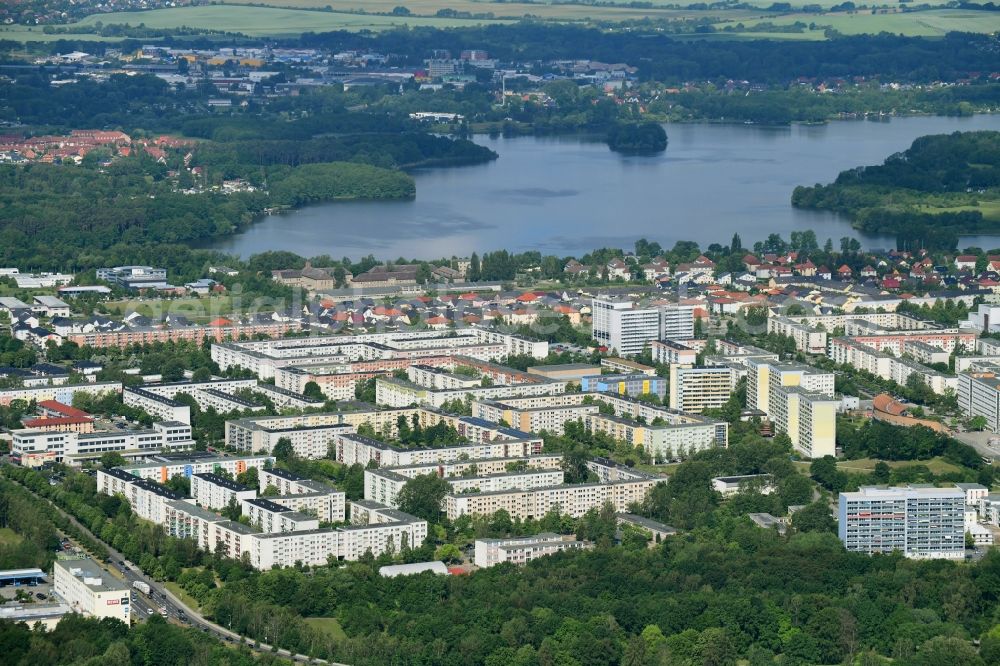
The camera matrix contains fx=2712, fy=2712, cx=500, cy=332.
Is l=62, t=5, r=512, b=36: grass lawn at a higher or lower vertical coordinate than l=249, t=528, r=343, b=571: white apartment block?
lower

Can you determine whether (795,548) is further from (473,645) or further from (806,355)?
(806,355)

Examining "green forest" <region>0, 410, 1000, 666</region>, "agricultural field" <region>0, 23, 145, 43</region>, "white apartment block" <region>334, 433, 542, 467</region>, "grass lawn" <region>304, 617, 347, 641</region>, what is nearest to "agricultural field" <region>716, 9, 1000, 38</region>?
"agricultural field" <region>0, 23, 145, 43</region>

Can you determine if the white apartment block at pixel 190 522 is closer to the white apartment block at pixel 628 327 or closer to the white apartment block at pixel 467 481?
the white apartment block at pixel 467 481

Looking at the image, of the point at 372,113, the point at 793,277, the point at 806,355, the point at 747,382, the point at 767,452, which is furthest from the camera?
the point at 372,113

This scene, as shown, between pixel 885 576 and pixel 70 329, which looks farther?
pixel 70 329

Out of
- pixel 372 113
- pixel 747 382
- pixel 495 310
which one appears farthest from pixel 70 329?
pixel 372 113

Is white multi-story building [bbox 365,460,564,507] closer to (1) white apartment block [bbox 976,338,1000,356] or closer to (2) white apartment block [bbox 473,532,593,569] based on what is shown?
(2) white apartment block [bbox 473,532,593,569]
